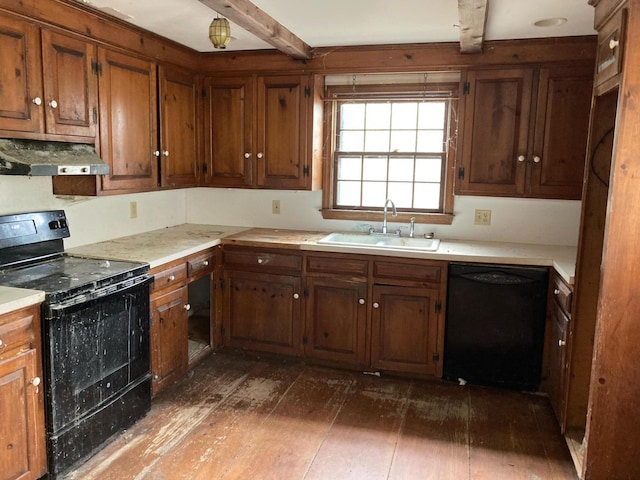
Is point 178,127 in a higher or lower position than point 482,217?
higher

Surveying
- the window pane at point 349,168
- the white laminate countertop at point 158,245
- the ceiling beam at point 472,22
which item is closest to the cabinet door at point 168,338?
the white laminate countertop at point 158,245

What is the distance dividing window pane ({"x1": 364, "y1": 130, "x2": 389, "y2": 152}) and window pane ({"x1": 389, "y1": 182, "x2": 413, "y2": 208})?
0.28 meters

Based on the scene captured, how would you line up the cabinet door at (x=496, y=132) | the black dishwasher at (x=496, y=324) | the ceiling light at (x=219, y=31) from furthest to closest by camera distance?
the cabinet door at (x=496, y=132) → the black dishwasher at (x=496, y=324) → the ceiling light at (x=219, y=31)

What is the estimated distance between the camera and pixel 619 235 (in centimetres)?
206

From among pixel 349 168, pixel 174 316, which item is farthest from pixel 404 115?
pixel 174 316

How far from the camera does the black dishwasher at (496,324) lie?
10.1 feet

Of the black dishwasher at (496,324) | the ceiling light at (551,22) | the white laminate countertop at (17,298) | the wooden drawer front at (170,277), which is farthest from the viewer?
the black dishwasher at (496,324)

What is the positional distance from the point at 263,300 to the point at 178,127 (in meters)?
1.35

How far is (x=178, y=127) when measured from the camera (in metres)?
3.61

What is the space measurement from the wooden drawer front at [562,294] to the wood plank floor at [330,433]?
2.18 ft

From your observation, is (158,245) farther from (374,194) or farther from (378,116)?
(378,116)

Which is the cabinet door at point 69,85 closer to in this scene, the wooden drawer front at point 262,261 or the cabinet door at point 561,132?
the wooden drawer front at point 262,261

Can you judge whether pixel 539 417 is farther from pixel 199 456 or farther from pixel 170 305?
pixel 170 305

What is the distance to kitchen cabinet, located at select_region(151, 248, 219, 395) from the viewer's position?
2.94 meters
